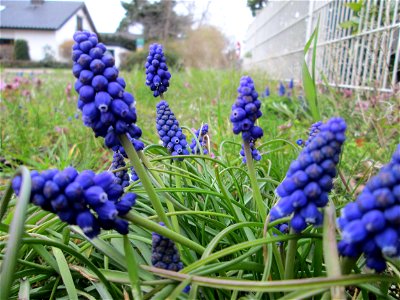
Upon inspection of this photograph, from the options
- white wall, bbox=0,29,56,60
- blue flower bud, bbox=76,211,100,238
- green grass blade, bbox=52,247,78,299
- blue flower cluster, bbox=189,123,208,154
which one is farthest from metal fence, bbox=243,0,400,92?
white wall, bbox=0,29,56,60

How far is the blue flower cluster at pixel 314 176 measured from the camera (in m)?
0.88

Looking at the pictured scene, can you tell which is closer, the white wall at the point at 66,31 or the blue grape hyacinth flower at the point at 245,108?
the blue grape hyacinth flower at the point at 245,108

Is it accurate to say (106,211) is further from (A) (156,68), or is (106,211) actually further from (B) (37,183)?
(A) (156,68)

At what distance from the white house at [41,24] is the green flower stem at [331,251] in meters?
51.9

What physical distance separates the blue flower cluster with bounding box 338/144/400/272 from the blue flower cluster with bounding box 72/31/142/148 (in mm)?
611

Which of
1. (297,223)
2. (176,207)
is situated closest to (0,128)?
(176,207)

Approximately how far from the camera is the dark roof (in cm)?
5503

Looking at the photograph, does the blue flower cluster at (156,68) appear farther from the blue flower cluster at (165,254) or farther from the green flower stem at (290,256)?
the green flower stem at (290,256)

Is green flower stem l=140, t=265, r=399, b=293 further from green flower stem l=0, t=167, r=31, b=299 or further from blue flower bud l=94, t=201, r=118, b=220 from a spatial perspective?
green flower stem l=0, t=167, r=31, b=299

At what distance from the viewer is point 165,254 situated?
1.04 m

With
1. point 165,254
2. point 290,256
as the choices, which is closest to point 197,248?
point 165,254

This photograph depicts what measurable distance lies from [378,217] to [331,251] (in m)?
0.18

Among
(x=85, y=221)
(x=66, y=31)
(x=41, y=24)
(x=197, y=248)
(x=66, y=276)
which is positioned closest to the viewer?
(x=85, y=221)

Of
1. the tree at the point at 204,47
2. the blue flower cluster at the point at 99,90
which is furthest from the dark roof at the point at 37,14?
the blue flower cluster at the point at 99,90
